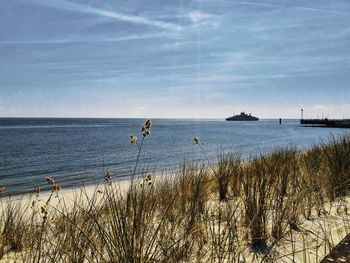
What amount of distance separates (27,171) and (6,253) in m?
9.55

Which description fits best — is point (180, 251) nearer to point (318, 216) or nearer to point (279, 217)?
point (279, 217)

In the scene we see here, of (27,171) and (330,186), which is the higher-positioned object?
(330,186)

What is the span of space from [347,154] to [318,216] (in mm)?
2012

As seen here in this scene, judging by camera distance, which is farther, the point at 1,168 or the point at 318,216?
the point at 1,168

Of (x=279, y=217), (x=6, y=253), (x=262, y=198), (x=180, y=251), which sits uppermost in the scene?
(x=262, y=198)

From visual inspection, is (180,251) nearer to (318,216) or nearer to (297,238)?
(297,238)

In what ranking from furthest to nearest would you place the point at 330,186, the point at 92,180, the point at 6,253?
the point at 92,180
the point at 330,186
the point at 6,253

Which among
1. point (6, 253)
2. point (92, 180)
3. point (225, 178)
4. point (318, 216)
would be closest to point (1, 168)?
point (92, 180)

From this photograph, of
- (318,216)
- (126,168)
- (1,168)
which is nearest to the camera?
(318,216)

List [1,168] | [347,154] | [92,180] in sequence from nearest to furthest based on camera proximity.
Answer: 1. [347,154]
2. [92,180]
3. [1,168]

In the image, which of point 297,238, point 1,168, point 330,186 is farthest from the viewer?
point 1,168

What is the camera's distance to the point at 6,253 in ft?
7.58

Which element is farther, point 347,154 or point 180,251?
point 347,154

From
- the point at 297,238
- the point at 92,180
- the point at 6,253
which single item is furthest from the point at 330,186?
the point at 92,180
